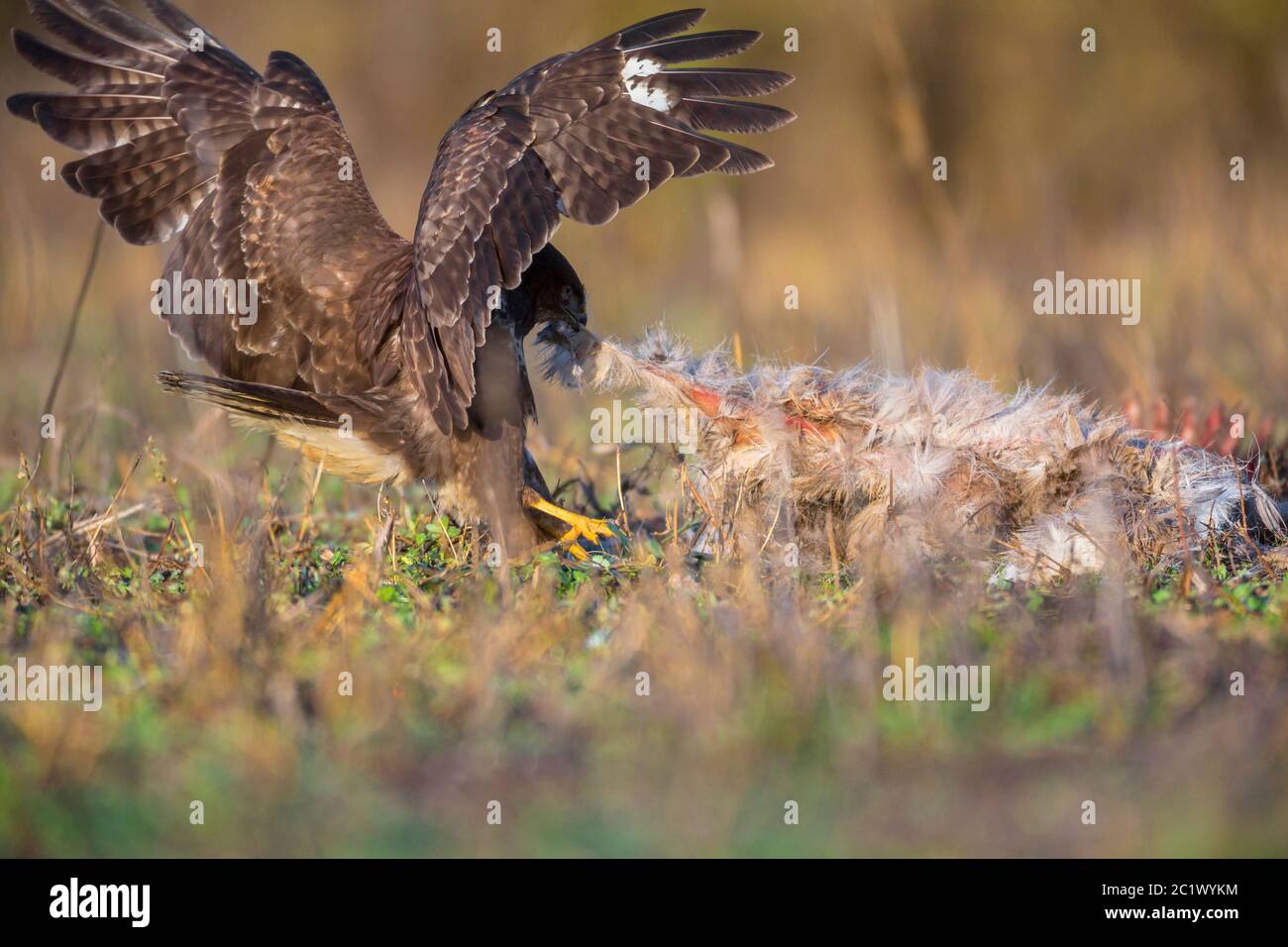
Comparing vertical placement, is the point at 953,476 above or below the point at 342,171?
below

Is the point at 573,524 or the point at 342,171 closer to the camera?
the point at 573,524

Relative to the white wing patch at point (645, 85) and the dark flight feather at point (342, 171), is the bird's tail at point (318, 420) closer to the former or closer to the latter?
the dark flight feather at point (342, 171)

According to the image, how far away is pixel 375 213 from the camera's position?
17.4ft

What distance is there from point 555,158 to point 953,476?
64.2 inches

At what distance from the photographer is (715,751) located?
3.13 m

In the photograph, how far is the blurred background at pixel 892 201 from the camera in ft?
23.8

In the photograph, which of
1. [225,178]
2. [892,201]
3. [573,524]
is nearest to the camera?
[573,524]

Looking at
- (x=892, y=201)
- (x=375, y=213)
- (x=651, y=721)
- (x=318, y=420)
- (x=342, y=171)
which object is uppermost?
(x=892, y=201)

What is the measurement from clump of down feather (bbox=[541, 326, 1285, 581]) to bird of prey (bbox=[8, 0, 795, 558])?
661mm

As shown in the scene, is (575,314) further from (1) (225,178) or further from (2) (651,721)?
(2) (651,721)

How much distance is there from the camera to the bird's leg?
4730mm

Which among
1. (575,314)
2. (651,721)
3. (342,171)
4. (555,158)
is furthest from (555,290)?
(651,721)

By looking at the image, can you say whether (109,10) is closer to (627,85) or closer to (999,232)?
(627,85)
